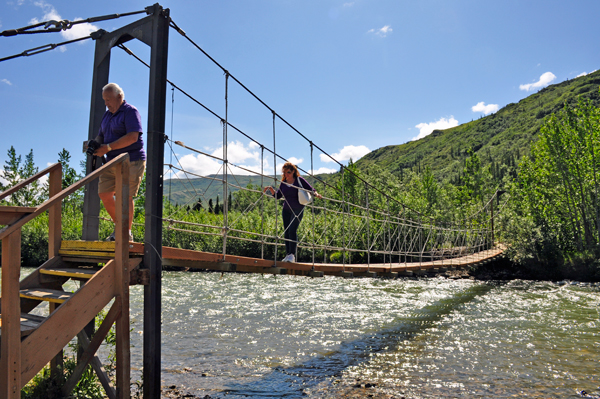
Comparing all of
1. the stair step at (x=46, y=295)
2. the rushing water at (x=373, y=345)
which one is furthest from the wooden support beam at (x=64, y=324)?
the rushing water at (x=373, y=345)

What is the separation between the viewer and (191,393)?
419 centimetres

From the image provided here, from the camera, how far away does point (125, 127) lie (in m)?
3.17

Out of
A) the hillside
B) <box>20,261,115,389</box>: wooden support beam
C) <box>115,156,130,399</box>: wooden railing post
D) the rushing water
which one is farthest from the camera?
the hillside

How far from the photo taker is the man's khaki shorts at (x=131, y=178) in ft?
10.5

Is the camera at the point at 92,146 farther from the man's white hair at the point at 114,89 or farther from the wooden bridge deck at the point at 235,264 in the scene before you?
the wooden bridge deck at the point at 235,264

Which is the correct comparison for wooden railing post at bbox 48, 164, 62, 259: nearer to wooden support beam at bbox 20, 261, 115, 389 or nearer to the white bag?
wooden support beam at bbox 20, 261, 115, 389

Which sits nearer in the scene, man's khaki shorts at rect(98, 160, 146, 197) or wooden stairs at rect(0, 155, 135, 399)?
wooden stairs at rect(0, 155, 135, 399)

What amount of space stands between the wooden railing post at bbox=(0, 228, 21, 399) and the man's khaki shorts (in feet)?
4.06

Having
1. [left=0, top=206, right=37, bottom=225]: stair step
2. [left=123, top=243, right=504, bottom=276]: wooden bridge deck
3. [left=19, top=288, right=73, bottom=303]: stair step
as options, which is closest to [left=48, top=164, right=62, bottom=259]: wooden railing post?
[left=19, top=288, right=73, bottom=303]: stair step

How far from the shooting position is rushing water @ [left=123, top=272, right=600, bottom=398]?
4.65m

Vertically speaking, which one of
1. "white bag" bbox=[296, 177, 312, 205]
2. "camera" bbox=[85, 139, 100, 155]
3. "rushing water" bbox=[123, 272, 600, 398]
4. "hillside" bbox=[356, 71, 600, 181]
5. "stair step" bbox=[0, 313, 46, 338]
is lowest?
"rushing water" bbox=[123, 272, 600, 398]

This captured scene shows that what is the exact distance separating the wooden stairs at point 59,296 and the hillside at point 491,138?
91.5 m

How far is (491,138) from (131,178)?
5200 inches

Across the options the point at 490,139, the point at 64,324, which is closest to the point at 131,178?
the point at 64,324
